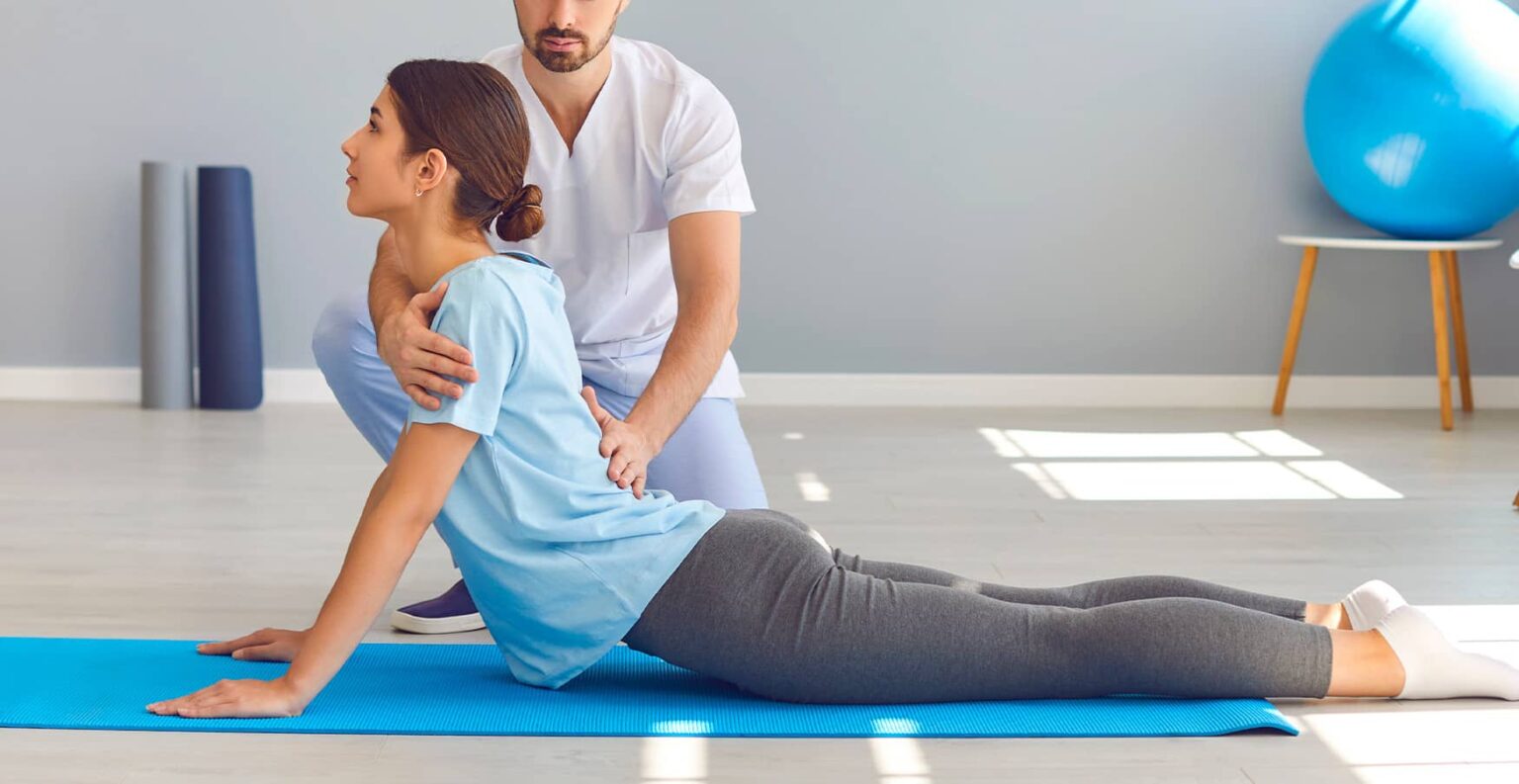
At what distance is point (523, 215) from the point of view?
1585 mm

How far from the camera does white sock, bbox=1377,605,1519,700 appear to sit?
63.0 inches

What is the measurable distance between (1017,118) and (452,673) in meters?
2.90

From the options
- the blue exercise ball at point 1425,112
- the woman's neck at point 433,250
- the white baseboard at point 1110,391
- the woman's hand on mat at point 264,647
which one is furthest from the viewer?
the white baseboard at point 1110,391

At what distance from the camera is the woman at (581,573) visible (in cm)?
148

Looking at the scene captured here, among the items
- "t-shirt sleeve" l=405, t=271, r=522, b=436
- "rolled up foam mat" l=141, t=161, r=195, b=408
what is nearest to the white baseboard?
"rolled up foam mat" l=141, t=161, r=195, b=408

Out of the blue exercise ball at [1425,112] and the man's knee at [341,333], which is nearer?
the man's knee at [341,333]

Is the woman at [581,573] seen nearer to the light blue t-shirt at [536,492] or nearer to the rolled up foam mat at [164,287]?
the light blue t-shirt at [536,492]

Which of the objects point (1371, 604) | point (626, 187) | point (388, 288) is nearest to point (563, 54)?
point (626, 187)

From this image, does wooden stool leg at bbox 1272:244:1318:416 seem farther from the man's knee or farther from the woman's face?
the woman's face

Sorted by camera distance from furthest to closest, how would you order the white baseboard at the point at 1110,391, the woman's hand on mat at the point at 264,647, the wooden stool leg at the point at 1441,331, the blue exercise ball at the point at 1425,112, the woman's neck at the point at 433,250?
the white baseboard at the point at 1110,391, the wooden stool leg at the point at 1441,331, the blue exercise ball at the point at 1425,112, the woman's hand on mat at the point at 264,647, the woman's neck at the point at 433,250

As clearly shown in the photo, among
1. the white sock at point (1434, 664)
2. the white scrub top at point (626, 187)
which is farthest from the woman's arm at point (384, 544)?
the white sock at point (1434, 664)

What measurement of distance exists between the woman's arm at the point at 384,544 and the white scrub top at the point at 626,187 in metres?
0.60

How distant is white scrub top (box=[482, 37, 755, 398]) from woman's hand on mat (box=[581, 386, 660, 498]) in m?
0.44

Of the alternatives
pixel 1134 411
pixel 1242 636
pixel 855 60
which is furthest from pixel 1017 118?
pixel 1242 636
